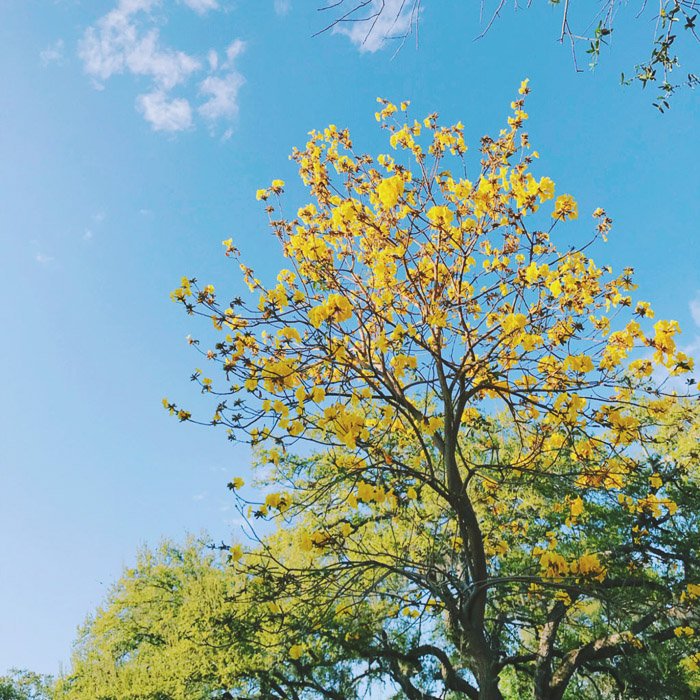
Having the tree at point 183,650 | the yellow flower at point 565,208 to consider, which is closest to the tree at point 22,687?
the tree at point 183,650

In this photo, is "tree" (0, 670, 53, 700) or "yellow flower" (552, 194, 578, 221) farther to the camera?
"tree" (0, 670, 53, 700)

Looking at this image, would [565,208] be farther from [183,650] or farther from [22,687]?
[22,687]

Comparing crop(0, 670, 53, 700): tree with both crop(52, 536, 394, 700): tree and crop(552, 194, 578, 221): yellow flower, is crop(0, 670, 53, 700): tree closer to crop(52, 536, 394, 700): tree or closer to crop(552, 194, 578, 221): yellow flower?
crop(52, 536, 394, 700): tree

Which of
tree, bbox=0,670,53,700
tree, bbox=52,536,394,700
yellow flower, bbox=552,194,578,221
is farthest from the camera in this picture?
Result: tree, bbox=0,670,53,700

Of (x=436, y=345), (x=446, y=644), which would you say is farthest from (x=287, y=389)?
(x=446, y=644)

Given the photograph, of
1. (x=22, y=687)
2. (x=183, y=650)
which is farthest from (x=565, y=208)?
(x=22, y=687)

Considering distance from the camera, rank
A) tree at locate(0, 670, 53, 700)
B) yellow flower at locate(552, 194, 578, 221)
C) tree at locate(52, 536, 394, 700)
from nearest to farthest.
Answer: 1. yellow flower at locate(552, 194, 578, 221)
2. tree at locate(52, 536, 394, 700)
3. tree at locate(0, 670, 53, 700)

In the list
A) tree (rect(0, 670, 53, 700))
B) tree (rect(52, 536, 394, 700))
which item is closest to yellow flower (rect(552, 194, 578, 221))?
tree (rect(52, 536, 394, 700))

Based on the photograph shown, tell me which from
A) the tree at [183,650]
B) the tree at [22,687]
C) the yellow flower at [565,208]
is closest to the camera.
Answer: the yellow flower at [565,208]

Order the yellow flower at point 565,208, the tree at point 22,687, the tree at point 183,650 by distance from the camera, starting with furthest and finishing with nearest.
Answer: the tree at point 22,687 → the tree at point 183,650 → the yellow flower at point 565,208

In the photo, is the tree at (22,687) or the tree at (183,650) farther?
the tree at (22,687)

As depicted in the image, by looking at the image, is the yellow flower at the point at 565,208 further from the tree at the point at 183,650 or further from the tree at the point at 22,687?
the tree at the point at 22,687

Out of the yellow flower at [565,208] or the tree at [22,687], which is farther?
the tree at [22,687]

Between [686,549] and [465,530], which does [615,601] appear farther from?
[686,549]
